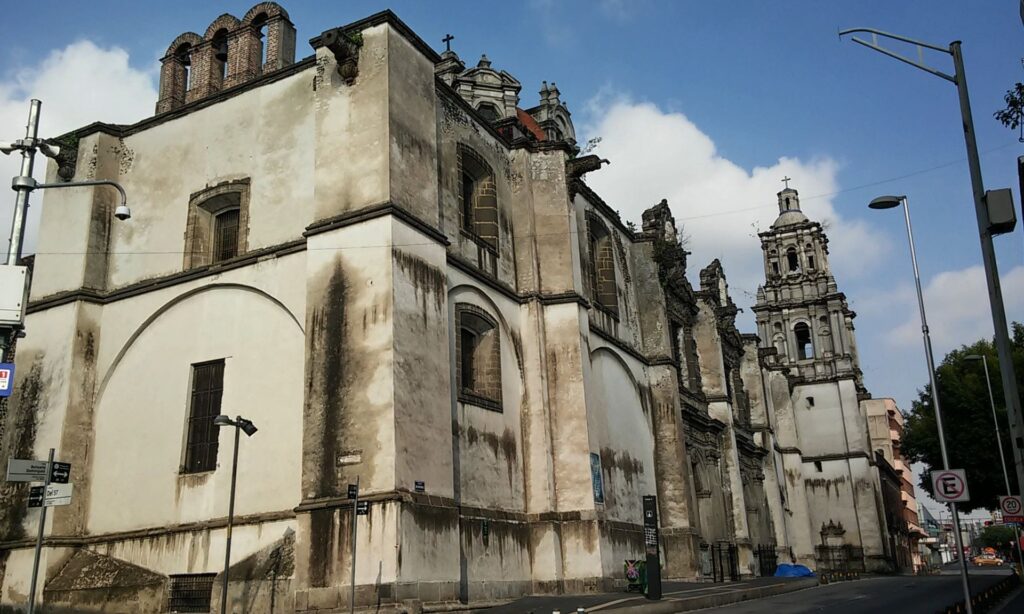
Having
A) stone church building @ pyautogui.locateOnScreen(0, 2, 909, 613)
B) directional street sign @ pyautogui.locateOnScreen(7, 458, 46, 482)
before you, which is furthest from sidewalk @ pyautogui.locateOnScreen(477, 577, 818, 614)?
directional street sign @ pyautogui.locateOnScreen(7, 458, 46, 482)

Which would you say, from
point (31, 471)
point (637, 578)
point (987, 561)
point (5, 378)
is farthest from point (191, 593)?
point (987, 561)

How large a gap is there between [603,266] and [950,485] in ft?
47.6

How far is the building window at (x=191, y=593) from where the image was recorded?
1684 centimetres

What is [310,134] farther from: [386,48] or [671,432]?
[671,432]

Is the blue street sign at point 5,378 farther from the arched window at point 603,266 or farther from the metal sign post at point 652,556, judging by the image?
the arched window at point 603,266

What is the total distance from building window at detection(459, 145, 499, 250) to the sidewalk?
322 inches

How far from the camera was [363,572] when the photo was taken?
1447cm

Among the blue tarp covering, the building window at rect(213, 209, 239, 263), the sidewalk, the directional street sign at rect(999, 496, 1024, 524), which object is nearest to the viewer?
the sidewalk

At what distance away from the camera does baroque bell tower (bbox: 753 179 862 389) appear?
53250mm

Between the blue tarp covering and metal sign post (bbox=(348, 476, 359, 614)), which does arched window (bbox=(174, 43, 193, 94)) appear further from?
the blue tarp covering

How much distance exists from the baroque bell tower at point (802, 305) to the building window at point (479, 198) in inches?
1356

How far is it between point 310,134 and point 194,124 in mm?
3715

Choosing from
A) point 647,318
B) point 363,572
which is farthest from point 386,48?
point 647,318

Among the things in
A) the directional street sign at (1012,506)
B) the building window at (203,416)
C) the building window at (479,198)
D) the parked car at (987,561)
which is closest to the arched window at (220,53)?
the building window at (479,198)
